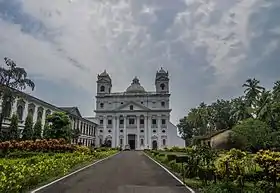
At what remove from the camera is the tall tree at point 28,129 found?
41.1 m

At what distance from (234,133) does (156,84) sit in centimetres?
4459

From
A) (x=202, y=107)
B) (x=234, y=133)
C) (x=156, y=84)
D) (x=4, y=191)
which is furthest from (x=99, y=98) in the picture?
(x=4, y=191)

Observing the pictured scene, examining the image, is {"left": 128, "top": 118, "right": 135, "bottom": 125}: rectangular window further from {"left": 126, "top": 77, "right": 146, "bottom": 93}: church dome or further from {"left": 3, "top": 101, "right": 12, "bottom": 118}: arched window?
{"left": 3, "top": 101, "right": 12, "bottom": 118}: arched window

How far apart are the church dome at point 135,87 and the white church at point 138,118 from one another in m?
0.43

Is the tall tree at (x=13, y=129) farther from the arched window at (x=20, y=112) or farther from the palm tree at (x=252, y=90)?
the palm tree at (x=252, y=90)

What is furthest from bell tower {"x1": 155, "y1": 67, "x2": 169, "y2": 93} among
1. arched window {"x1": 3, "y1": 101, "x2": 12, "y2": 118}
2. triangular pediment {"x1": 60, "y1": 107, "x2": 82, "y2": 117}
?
arched window {"x1": 3, "y1": 101, "x2": 12, "y2": 118}

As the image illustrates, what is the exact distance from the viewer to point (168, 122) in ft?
257

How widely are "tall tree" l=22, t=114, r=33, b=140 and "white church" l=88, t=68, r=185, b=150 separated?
39602mm

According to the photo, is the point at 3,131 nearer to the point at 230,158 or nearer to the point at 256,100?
the point at 230,158

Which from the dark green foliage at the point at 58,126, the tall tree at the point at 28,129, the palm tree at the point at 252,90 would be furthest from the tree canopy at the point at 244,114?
the tall tree at the point at 28,129

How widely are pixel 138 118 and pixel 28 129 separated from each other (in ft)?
134

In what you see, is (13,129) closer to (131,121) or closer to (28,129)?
(28,129)

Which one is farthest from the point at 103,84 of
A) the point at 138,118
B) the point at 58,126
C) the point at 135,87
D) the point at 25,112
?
the point at 58,126

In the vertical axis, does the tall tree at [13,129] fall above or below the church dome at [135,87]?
below
